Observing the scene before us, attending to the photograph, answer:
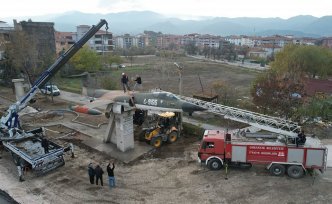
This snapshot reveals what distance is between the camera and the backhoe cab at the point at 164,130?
23.3m

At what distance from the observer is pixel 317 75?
5019cm

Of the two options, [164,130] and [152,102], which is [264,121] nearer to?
[164,130]

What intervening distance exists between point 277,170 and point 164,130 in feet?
31.1

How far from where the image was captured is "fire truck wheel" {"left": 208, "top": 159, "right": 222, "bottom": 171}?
1917 cm

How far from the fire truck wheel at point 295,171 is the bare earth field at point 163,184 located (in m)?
0.30

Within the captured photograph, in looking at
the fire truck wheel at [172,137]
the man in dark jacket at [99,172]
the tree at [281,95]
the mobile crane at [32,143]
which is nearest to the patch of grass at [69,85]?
the mobile crane at [32,143]

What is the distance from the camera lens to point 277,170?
18.4 meters

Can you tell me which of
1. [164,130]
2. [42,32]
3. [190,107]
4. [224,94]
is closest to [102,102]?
[164,130]

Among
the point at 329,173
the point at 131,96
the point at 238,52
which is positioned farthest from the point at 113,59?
the point at 238,52

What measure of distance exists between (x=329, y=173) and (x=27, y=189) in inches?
748

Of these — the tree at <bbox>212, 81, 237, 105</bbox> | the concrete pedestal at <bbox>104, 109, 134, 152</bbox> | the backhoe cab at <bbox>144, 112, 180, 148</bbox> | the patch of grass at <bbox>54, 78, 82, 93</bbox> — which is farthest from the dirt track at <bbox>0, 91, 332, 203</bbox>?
the patch of grass at <bbox>54, 78, 82, 93</bbox>

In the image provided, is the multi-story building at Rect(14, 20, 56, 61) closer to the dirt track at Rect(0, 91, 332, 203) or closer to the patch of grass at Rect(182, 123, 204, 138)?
the patch of grass at Rect(182, 123, 204, 138)

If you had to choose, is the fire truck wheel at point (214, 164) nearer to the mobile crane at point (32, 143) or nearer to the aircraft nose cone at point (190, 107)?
the aircraft nose cone at point (190, 107)

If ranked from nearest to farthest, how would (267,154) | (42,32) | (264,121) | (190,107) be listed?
(267,154) < (264,121) < (190,107) < (42,32)
